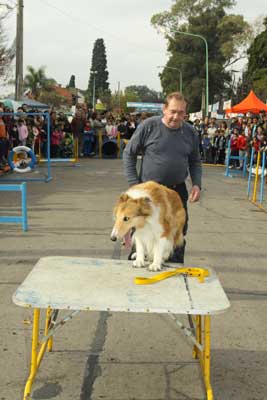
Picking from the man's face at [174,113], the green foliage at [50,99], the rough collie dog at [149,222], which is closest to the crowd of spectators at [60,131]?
the man's face at [174,113]

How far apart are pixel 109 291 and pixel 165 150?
1.72 meters

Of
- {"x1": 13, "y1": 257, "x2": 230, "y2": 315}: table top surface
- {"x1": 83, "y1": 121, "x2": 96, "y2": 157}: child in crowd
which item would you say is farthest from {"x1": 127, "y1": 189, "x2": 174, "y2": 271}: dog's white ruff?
{"x1": 83, "y1": 121, "x2": 96, "y2": 157}: child in crowd

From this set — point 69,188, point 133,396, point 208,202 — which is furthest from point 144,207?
point 69,188

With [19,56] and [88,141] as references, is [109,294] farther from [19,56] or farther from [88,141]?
[88,141]

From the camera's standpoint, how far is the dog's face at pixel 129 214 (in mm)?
3932

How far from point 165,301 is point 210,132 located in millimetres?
21789

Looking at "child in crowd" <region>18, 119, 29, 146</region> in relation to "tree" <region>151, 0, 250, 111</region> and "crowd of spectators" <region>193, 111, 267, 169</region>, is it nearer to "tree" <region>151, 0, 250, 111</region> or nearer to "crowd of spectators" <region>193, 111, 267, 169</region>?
"crowd of spectators" <region>193, 111, 267, 169</region>

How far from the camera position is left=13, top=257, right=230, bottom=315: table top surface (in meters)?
3.12

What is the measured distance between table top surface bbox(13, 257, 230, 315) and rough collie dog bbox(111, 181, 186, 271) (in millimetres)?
249

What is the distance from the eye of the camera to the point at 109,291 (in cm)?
339

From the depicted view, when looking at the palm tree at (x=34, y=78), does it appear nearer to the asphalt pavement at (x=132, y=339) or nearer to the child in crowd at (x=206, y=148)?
the child in crowd at (x=206, y=148)

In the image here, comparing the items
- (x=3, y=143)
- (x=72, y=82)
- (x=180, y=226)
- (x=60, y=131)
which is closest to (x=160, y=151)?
(x=180, y=226)

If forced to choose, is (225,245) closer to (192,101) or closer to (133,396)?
(133,396)

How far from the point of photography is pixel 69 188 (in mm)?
14250
